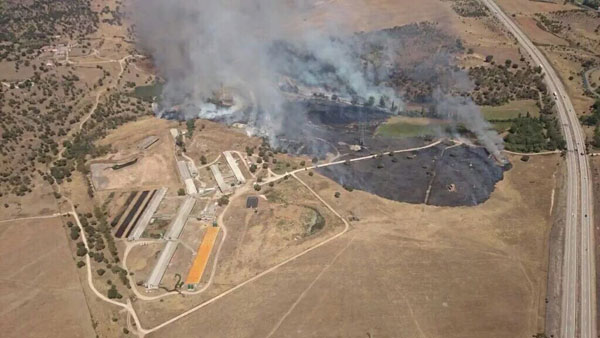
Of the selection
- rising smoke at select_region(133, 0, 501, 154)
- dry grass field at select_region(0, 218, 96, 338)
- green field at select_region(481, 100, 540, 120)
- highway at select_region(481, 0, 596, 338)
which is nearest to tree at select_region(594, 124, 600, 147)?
highway at select_region(481, 0, 596, 338)

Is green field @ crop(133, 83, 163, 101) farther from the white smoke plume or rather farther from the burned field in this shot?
the burned field

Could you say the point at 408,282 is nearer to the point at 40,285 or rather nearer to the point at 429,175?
the point at 429,175

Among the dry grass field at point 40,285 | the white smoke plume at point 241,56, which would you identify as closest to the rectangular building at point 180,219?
the dry grass field at point 40,285

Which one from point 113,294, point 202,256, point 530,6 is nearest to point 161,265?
point 202,256

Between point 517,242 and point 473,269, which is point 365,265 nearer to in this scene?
point 473,269

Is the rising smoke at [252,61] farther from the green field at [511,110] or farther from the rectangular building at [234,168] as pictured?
the rectangular building at [234,168]

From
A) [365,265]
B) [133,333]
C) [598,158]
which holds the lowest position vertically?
[133,333]

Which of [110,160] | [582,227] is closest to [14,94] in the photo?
[110,160]

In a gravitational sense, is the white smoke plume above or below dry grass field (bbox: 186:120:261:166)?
above
